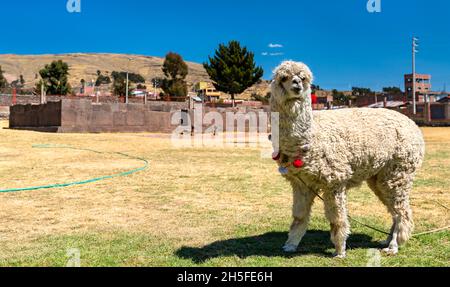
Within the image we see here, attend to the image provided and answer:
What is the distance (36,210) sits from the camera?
7.92m

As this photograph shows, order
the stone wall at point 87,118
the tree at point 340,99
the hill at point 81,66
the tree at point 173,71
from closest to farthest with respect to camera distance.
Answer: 1. the stone wall at point 87,118
2. the tree at point 173,71
3. the tree at point 340,99
4. the hill at point 81,66

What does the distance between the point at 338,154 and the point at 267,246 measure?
1.59m

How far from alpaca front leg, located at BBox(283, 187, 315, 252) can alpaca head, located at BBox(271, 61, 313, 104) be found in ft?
4.08

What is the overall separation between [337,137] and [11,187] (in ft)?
26.9

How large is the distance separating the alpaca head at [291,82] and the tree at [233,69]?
66.9 meters

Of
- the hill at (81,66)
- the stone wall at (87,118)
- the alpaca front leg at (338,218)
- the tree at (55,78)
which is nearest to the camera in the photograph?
the alpaca front leg at (338,218)

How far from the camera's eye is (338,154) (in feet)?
17.1

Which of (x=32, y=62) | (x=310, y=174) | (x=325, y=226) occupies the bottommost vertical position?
(x=325, y=226)

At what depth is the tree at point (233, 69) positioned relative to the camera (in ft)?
236

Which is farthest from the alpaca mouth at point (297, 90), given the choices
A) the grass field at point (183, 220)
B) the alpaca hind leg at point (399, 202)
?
the grass field at point (183, 220)

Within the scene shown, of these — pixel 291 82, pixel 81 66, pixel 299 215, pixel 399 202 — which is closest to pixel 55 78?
pixel 299 215

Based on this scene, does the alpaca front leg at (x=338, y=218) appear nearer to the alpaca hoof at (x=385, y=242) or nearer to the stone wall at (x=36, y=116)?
the alpaca hoof at (x=385, y=242)

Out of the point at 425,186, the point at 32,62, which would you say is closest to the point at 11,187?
the point at 425,186
